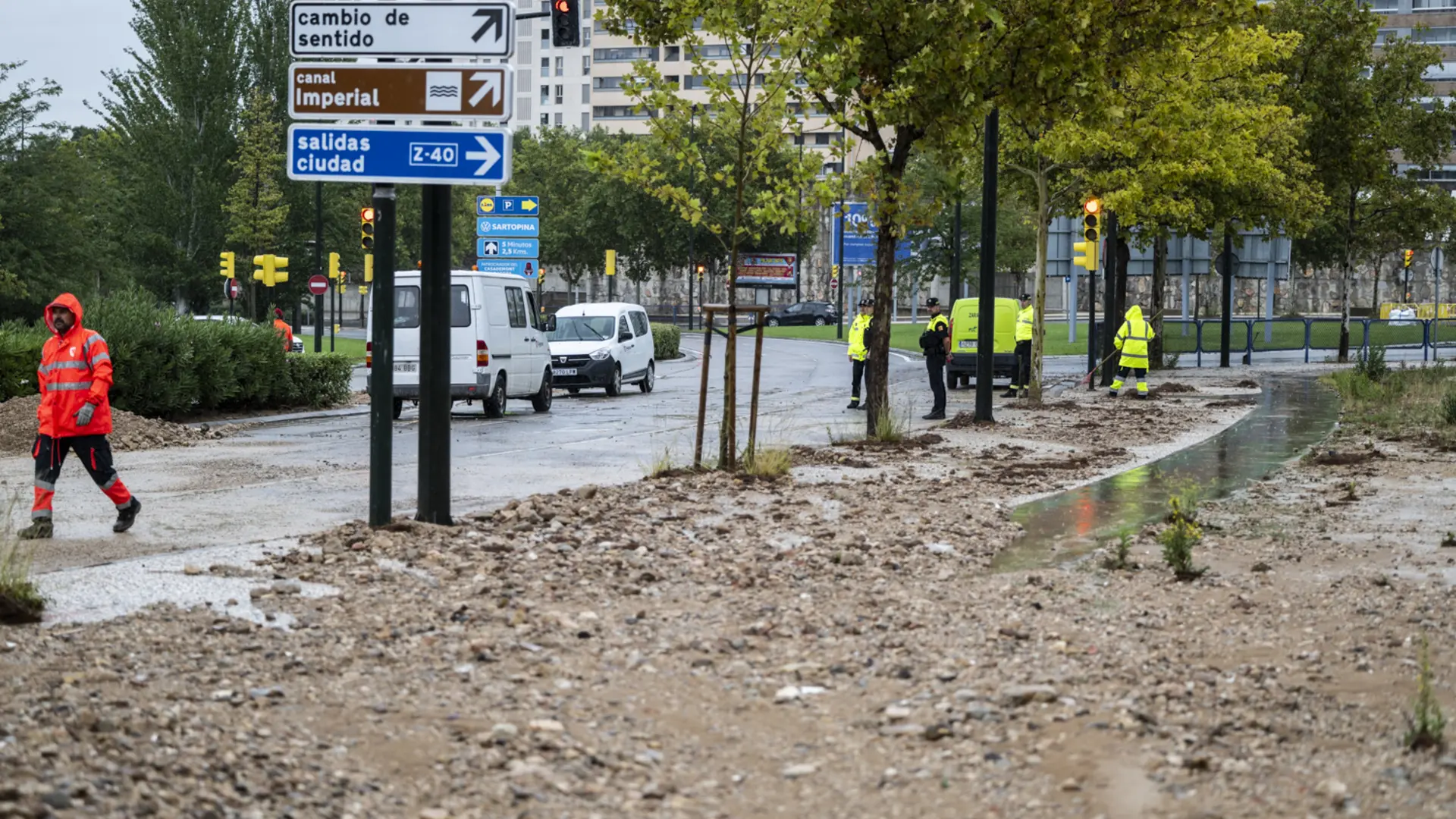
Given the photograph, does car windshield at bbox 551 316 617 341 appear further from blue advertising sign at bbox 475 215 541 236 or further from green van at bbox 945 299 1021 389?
blue advertising sign at bbox 475 215 541 236

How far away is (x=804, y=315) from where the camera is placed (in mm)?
91438

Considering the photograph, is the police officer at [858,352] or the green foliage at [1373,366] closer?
the police officer at [858,352]

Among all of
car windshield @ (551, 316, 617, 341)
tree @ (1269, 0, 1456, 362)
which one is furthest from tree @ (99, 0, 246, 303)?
tree @ (1269, 0, 1456, 362)

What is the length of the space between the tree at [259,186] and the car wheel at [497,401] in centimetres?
3238

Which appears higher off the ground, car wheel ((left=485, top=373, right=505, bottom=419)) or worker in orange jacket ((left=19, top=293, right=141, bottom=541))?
worker in orange jacket ((left=19, top=293, right=141, bottom=541))

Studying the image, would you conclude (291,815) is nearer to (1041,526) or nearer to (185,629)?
(185,629)

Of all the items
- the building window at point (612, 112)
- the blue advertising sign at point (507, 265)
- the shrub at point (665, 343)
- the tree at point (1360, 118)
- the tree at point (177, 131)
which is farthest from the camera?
the building window at point (612, 112)

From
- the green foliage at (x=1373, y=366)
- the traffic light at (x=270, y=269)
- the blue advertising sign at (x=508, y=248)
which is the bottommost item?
the green foliage at (x=1373, y=366)

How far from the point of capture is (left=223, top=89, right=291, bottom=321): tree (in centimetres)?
5531

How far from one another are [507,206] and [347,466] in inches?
881

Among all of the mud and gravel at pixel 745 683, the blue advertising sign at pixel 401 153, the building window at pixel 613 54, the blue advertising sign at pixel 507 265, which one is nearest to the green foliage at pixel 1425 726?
the mud and gravel at pixel 745 683

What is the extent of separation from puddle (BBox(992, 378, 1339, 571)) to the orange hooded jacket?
18.4ft

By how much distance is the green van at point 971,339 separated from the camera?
1225 inches

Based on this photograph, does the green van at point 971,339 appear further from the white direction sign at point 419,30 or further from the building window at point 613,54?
the building window at point 613,54
